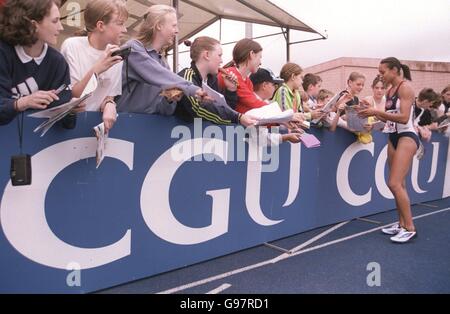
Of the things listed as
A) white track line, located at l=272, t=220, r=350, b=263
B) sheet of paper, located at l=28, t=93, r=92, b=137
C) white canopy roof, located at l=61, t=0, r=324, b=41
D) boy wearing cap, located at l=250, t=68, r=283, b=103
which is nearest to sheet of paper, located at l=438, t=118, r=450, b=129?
white track line, located at l=272, t=220, r=350, b=263

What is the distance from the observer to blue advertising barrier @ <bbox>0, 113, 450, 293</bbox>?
1.96 m

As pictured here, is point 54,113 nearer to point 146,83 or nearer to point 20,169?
point 20,169

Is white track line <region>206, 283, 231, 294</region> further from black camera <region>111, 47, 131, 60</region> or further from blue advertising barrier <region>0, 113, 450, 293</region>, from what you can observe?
black camera <region>111, 47, 131, 60</region>

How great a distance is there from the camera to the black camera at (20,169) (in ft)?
5.60

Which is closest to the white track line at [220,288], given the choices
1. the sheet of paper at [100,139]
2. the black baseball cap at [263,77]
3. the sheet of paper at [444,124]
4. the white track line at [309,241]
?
the white track line at [309,241]

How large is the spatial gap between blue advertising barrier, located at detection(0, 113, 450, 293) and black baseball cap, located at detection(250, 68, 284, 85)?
2.34ft

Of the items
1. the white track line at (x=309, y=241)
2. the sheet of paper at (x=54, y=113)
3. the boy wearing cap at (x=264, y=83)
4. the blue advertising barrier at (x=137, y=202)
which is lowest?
the white track line at (x=309, y=241)

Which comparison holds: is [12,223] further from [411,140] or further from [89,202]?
[411,140]

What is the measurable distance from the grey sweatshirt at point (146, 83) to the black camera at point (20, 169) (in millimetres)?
891

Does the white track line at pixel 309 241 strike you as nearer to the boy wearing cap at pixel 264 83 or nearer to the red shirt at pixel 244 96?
the red shirt at pixel 244 96

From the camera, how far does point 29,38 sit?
5.86ft
